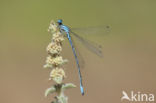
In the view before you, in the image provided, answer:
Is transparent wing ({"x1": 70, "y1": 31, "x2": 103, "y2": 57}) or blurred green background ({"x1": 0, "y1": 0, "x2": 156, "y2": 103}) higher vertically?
blurred green background ({"x1": 0, "y1": 0, "x2": 156, "y2": 103})

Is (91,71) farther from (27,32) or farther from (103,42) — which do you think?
(27,32)

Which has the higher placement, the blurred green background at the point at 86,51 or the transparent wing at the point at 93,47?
the blurred green background at the point at 86,51

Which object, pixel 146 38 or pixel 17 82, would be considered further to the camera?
pixel 146 38

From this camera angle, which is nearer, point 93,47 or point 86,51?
point 93,47

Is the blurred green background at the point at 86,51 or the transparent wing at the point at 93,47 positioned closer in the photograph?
the transparent wing at the point at 93,47

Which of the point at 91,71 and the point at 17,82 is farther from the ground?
the point at 91,71

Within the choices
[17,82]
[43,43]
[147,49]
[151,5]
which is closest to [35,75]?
[17,82]

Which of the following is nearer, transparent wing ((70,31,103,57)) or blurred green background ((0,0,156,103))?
transparent wing ((70,31,103,57))

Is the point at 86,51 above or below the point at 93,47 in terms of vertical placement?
above
